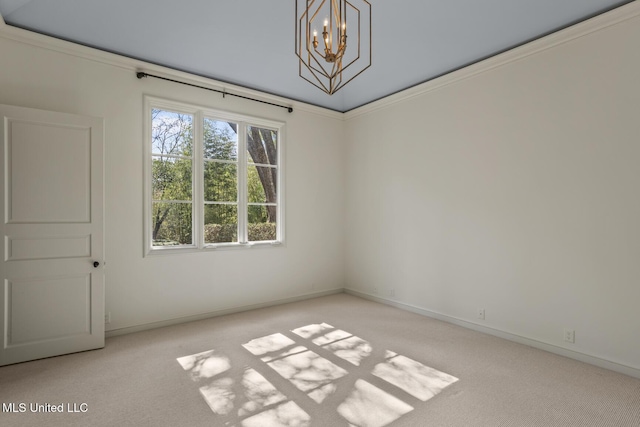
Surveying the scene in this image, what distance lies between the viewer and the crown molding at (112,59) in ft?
10.7

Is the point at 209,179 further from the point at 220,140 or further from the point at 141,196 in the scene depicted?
the point at 141,196

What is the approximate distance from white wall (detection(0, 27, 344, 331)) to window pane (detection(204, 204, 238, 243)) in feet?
0.69

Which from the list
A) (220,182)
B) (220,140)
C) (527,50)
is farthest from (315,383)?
(527,50)

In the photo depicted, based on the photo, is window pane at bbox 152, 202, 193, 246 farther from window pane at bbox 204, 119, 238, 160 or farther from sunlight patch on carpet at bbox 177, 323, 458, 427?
sunlight patch on carpet at bbox 177, 323, 458, 427

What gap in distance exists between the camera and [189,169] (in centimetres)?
434

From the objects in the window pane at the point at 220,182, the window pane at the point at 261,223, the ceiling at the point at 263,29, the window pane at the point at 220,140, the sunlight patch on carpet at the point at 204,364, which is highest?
the ceiling at the point at 263,29

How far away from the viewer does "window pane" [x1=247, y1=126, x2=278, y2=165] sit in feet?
16.1

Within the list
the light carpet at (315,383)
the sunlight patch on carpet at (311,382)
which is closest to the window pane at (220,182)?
the light carpet at (315,383)

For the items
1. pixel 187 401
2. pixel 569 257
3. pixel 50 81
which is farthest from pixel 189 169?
pixel 569 257

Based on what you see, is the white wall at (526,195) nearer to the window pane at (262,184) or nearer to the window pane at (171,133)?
the window pane at (262,184)

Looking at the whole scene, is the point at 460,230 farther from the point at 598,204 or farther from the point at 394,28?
the point at 394,28

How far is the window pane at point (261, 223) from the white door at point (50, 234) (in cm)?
192

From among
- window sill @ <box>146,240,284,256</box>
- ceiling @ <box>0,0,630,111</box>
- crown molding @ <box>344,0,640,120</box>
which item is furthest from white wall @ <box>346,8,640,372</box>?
window sill @ <box>146,240,284,256</box>

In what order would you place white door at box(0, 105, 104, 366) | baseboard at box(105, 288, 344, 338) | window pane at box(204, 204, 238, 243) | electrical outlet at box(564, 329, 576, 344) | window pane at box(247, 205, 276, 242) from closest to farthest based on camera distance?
white door at box(0, 105, 104, 366) < electrical outlet at box(564, 329, 576, 344) < baseboard at box(105, 288, 344, 338) < window pane at box(204, 204, 238, 243) < window pane at box(247, 205, 276, 242)
